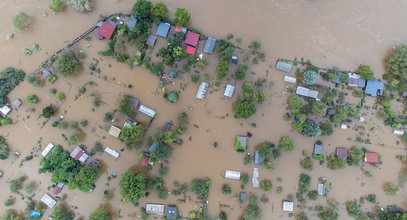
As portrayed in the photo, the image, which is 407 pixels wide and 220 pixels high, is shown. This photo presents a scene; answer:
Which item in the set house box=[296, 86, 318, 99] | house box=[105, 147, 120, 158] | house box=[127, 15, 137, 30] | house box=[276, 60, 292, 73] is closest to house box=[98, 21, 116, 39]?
house box=[127, 15, 137, 30]

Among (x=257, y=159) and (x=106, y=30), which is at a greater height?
(x=106, y=30)

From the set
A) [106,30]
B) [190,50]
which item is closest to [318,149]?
[190,50]

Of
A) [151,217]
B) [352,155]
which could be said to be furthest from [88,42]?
[352,155]

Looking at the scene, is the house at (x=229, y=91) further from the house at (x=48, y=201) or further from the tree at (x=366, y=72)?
the house at (x=48, y=201)

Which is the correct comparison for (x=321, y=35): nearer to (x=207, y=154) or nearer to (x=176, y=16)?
(x=176, y=16)

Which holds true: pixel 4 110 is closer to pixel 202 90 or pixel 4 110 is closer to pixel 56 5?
pixel 56 5

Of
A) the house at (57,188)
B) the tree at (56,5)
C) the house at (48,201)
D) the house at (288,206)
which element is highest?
the tree at (56,5)

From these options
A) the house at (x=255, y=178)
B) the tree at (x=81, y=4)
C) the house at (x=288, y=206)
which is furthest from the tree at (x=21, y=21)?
the house at (x=288, y=206)

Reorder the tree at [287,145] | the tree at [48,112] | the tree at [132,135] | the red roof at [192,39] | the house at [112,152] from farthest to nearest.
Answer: the red roof at [192,39]
the house at [112,152]
the tree at [48,112]
the tree at [287,145]
the tree at [132,135]

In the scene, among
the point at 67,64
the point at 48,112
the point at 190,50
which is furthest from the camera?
the point at 190,50
